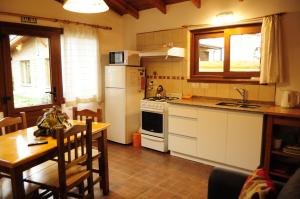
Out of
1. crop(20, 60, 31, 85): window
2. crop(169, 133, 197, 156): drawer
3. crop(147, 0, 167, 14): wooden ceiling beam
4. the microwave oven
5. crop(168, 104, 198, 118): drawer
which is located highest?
crop(147, 0, 167, 14): wooden ceiling beam

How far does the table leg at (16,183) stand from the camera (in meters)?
1.57

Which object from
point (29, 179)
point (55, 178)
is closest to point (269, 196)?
point (55, 178)

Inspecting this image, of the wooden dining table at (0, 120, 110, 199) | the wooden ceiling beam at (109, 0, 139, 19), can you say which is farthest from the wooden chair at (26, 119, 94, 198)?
the wooden ceiling beam at (109, 0, 139, 19)

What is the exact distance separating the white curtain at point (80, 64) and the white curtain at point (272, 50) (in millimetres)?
2797

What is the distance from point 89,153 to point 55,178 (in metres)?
0.34

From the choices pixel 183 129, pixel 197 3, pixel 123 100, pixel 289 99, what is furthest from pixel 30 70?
pixel 289 99

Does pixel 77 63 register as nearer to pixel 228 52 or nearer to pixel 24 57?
pixel 24 57

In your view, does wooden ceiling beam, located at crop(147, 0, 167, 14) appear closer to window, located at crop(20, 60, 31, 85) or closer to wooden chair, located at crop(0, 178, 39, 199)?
window, located at crop(20, 60, 31, 85)

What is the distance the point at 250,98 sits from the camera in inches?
130

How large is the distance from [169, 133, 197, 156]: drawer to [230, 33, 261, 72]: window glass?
4.19 feet

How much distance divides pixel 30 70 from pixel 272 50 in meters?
3.46

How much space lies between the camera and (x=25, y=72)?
342 centimetres

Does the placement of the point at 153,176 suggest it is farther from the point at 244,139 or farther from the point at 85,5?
the point at 85,5

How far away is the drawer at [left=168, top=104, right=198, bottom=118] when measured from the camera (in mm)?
3285
